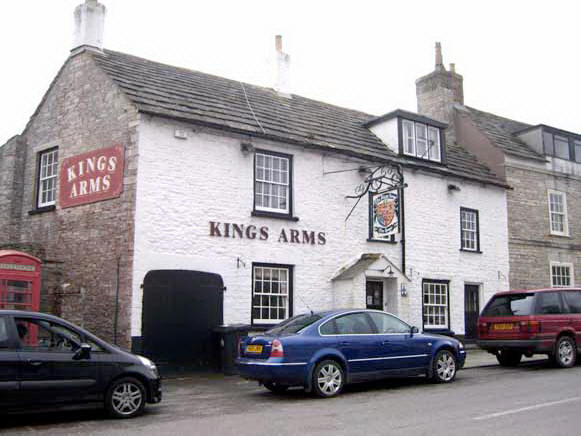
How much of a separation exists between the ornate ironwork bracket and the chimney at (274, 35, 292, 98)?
4.74 metres

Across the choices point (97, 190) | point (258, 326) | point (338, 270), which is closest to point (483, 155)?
point (338, 270)

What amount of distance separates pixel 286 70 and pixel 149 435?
15.9 meters

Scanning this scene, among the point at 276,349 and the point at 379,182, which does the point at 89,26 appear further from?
the point at 276,349

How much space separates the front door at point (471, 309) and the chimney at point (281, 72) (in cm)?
902

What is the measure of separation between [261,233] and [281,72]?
24.7 feet

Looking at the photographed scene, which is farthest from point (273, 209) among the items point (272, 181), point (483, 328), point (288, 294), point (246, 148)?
point (483, 328)

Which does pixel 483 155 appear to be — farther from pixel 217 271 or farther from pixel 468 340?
pixel 217 271

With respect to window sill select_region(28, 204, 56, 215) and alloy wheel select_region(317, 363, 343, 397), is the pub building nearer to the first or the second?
window sill select_region(28, 204, 56, 215)

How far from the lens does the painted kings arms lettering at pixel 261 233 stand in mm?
15447

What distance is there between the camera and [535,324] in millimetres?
14195

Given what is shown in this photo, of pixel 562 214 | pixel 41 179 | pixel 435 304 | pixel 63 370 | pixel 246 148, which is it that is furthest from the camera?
pixel 562 214

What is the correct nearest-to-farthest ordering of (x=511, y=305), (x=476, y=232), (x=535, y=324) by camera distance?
(x=535, y=324) < (x=511, y=305) < (x=476, y=232)

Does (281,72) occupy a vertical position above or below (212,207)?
above

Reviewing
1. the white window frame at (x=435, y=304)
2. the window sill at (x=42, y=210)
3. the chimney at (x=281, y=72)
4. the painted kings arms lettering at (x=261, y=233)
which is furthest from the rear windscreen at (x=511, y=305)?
the window sill at (x=42, y=210)
